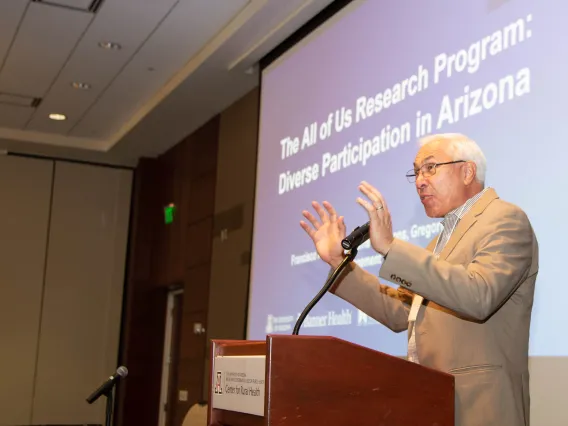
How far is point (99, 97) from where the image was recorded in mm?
7414

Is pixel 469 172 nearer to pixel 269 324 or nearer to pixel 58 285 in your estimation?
pixel 269 324

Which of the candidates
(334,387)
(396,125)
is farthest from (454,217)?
(396,125)

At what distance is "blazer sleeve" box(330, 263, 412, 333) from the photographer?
2.65 meters

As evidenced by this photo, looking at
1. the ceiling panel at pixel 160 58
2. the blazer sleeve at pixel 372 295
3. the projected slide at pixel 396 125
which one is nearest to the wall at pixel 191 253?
the ceiling panel at pixel 160 58

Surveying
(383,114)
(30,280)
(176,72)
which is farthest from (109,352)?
(383,114)

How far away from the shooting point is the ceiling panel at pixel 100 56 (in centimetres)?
559

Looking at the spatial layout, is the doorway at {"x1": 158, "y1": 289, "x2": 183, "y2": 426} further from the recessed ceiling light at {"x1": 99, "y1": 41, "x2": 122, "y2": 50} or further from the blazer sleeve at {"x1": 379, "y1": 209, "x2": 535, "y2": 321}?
the blazer sleeve at {"x1": 379, "y1": 209, "x2": 535, "y2": 321}

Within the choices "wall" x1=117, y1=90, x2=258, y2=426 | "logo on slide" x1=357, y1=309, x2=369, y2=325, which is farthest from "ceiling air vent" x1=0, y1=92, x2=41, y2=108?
"logo on slide" x1=357, y1=309, x2=369, y2=325

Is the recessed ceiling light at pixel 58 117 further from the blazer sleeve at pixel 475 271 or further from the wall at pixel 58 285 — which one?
the blazer sleeve at pixel 475 271

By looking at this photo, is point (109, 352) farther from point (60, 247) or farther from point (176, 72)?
point (176, 72)

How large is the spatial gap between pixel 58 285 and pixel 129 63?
3.39 metres

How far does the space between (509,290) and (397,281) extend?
29 cm

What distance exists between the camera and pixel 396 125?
12.4ft

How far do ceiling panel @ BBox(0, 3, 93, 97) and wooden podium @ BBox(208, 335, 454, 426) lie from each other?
4.32 m
